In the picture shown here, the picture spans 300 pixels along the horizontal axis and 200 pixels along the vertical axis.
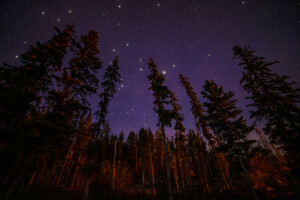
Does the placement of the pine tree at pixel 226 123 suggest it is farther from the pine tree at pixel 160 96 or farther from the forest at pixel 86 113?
the pine tree at pixel 160 96

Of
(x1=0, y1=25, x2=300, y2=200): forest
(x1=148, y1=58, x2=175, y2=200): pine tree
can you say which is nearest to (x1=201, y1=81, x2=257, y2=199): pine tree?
(x1=0, y1=25, x2=300, y2=200): forest

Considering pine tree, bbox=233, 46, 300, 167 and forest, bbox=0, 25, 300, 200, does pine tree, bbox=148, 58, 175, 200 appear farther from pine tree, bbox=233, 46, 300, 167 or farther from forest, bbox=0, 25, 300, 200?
pine tree, bbox=233, 46, 300, 167

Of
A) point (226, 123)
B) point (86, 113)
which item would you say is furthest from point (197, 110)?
point (86, 113)

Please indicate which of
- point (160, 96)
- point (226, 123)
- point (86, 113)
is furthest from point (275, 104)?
point (86, 113)

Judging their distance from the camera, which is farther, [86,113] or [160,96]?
[160,96]

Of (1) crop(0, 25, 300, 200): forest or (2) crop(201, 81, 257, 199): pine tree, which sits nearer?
(1) crop(0, 25, 300, 200): forest

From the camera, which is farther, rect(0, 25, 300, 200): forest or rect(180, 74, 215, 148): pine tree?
rect(180, 74, 215, 148): pine tree

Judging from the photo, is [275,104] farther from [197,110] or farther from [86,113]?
[86,113]

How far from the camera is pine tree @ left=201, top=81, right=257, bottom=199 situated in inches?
515

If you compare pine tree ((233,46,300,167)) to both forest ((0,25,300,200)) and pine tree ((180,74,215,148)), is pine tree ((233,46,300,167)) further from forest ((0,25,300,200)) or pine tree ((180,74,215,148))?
pine tree ((180,74,215,148))

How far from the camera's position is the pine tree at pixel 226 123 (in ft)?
42.9

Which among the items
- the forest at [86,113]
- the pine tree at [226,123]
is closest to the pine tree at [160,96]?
the forest at [86,113]

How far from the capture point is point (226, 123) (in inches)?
565

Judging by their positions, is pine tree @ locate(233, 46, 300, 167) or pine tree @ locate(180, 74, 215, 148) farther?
pine tree @ locate(180, 74, 215, 148)
